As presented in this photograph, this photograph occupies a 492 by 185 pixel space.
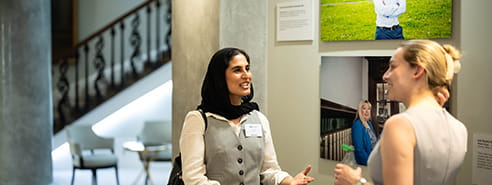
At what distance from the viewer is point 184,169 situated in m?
2.81

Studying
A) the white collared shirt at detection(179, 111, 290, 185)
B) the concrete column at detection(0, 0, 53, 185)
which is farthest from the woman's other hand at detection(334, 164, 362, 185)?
the concrete column at detection(0, 0, 53, 185)

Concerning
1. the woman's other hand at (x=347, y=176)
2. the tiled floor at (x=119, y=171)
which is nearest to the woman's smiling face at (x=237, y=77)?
the woman's other hand at (x=347, y=176)

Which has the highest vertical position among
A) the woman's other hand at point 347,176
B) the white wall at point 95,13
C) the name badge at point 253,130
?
the white wall at point 95,13

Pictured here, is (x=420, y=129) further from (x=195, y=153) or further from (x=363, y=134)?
(x=363, y=134)

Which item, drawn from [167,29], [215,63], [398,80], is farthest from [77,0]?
[398,80]

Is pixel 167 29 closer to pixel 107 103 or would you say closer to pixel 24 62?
pixel 107 103

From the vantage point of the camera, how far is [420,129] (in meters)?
2.01

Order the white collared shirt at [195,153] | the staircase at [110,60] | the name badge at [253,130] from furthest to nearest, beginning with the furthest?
the staircase at [110,60]
the name badge at [253,130]
the white collared shirt at [195,153]

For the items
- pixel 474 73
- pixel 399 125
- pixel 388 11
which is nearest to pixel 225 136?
pixel 399 125

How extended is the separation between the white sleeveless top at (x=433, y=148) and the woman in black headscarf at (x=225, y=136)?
0.80 m

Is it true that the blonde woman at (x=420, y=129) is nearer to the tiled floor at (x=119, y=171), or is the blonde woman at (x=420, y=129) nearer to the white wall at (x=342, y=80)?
the white wall at (x=342, y=80)

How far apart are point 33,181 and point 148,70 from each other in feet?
11.2

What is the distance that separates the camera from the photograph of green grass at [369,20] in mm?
3043

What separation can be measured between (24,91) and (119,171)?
284 centimetres
